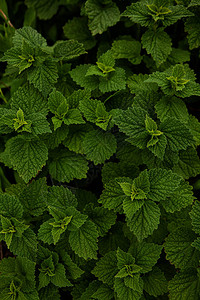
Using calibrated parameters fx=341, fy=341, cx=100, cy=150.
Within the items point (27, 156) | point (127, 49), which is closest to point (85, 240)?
point (27, 156)

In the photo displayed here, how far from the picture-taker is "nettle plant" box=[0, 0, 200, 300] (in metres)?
1.62

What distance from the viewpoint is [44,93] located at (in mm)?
1836

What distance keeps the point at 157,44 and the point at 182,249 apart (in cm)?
112

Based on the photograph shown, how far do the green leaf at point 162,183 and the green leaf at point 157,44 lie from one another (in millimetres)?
676

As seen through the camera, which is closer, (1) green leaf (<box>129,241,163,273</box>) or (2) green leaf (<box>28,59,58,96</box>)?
(1) green leaf (<box>129,241,163,273</box>)

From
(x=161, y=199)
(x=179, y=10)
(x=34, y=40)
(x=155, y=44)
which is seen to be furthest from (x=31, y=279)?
(x=179, y=10)

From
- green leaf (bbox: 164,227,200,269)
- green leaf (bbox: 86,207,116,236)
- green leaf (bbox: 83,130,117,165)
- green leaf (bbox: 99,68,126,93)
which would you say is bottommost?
green leaf (bbox: 164,227,200,269)

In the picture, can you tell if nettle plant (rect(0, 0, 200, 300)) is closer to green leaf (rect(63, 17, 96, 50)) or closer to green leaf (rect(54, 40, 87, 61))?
green leaf (rect(54, 40, 87, 61))

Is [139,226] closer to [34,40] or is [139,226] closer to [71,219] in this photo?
[71,219]

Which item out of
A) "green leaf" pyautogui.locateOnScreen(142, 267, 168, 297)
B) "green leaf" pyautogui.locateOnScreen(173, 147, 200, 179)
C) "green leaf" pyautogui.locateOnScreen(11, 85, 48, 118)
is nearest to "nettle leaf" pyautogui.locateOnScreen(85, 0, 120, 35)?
"green leaf" pyautogui.locateOnScreen(11, 85, 48, 118)

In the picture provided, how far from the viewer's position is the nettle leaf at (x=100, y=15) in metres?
2.07

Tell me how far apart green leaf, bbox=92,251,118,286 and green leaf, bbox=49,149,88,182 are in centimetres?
44

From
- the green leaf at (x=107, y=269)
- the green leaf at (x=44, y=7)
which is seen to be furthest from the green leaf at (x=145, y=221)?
the green leaf at (x=44, y=7)

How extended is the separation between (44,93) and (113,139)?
45 cm
